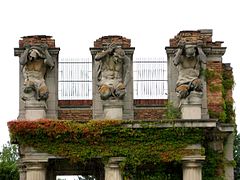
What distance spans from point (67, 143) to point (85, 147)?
68 centimetres

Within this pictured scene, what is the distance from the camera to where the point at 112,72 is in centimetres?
3123

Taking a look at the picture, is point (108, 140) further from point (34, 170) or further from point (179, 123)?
point (34, 170)

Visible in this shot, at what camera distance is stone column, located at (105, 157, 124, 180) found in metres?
30.2

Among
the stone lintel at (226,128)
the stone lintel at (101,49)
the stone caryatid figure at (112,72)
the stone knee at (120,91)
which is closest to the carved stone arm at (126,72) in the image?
the stone caryatid figure at (112,72)

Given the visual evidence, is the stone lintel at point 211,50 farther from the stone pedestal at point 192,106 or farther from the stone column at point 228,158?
the stone column at point 228,158

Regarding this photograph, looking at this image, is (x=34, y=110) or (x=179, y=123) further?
(x=34, y=110)

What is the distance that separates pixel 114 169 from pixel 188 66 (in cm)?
483

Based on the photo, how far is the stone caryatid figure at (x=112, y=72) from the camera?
3091 centimetres

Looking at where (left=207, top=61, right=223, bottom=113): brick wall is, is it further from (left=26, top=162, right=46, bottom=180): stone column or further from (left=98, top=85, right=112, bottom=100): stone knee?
(left=26, top=162, right=46, bottom=180): stone column

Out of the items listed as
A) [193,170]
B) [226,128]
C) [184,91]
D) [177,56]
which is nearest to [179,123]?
[184,91]

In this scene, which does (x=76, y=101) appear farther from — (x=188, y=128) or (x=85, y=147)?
(x=188, y=128)

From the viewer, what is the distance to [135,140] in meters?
30.4

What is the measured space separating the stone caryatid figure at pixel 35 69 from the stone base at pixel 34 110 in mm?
190

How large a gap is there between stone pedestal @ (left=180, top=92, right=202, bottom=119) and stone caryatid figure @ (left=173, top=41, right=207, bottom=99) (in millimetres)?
168
